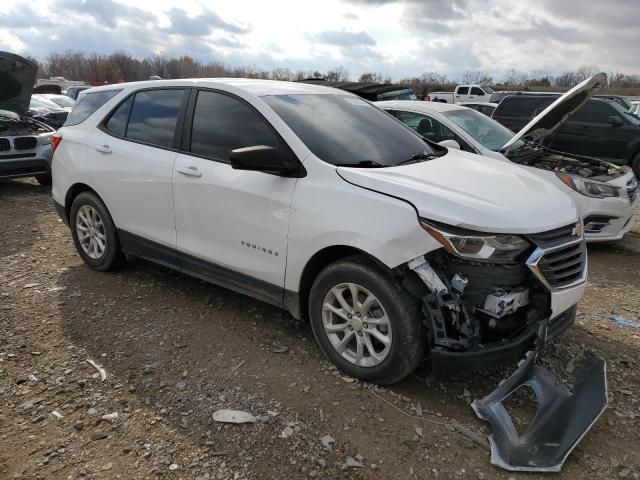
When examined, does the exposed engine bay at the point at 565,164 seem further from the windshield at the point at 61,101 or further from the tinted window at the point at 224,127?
the windshield at the point at 61,101

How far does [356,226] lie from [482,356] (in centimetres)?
100

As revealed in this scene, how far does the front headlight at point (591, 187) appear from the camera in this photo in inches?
229

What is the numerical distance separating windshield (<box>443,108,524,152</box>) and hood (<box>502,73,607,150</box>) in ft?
1.32

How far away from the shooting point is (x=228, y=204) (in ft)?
11.6

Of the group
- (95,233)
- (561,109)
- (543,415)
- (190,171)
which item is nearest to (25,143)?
(95,233)

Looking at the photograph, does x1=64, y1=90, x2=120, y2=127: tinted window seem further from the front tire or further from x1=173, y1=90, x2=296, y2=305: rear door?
the front tire

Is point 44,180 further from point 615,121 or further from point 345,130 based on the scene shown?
point 615,121

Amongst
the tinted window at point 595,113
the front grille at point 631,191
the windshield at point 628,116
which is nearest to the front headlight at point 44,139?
the front grille at point 631,191

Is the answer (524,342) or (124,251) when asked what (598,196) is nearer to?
(524,342)

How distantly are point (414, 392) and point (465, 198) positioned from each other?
1.23 m

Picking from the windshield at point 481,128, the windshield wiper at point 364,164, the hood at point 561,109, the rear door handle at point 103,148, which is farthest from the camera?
the windshield at point 481,128

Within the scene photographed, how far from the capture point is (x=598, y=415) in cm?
278

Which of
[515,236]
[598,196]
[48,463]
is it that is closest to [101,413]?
[48,463]

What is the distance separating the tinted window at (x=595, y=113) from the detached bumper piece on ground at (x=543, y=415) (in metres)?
9.91
